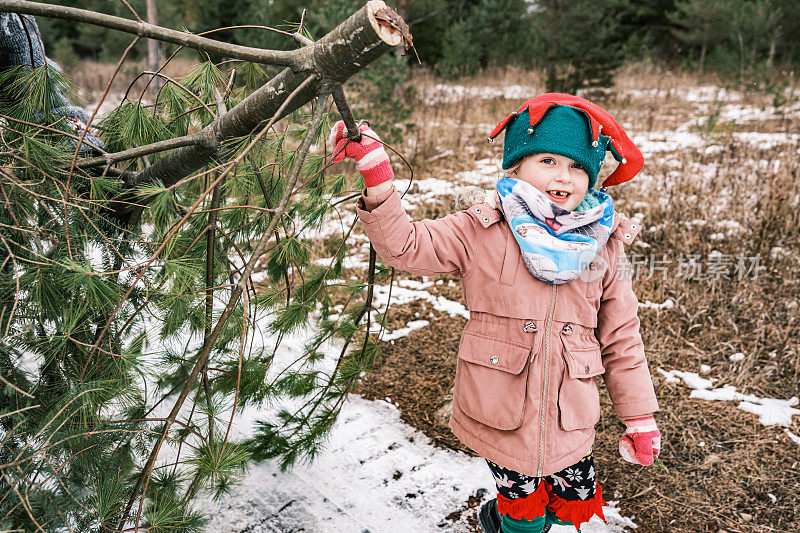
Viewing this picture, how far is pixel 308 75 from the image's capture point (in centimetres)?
115

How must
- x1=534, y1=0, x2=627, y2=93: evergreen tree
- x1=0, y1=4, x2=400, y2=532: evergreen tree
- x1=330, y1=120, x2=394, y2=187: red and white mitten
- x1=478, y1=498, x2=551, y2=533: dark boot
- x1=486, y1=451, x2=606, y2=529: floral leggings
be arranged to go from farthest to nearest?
x1=534, y1=0, x2=627, y2=93: evergreen tree < x1=478, y1=498, x2=551, y2=533: dark boot < x1=486, y1=451, x2=606, y2=529: floral leggings < x1=330, y1=120, x2=394, y2=187: red and white mitten < x1=0, y1=4, x2=400, y2=532: evergreen tree

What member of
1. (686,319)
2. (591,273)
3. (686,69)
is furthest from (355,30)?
(686,69)

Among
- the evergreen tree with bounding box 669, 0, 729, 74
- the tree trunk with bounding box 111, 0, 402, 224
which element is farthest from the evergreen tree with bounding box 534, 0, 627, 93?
the tree trunk with bounding box 111, 0, 402, 224

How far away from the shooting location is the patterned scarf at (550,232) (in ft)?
4.53

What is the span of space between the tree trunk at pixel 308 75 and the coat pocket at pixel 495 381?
31.6 inches

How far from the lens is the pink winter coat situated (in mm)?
1406

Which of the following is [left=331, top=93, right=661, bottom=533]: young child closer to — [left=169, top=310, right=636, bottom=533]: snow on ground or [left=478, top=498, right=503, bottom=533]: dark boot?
[left=478, top=498, right=503, bottom=533]: dark boot

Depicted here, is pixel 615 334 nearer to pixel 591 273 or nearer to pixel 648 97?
pixel 591 273

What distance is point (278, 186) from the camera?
1.96 meters

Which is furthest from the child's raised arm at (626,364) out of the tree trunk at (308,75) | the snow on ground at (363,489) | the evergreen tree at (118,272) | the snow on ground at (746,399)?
the snow on ground at (746,399)

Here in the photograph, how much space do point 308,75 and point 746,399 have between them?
2707mm

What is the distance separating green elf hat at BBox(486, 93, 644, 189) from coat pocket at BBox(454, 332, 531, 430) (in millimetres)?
541

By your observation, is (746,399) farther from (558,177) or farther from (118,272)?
(118,272)

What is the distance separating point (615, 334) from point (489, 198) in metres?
0.55
